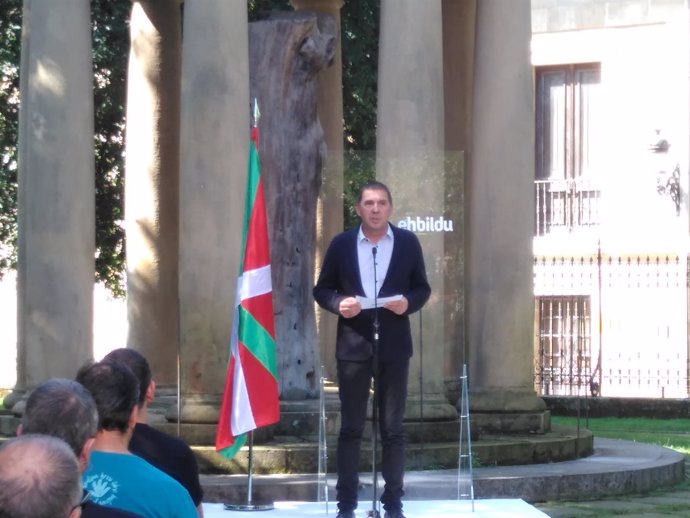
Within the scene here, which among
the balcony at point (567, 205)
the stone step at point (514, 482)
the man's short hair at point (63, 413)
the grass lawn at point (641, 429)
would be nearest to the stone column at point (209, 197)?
the stone step at point (514, 482)

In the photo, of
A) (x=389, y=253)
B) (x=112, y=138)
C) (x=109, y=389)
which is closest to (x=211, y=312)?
(x=389, y=253)

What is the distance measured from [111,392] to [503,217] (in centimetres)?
995

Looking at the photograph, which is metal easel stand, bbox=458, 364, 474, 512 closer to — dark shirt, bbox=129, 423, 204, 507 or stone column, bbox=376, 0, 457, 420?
stone column, bbox=376, 0, 457, 420

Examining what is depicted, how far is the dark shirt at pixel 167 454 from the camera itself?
6.08 meters

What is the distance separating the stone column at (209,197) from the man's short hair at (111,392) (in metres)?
7.78

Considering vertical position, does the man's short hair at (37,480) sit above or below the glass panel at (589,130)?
below

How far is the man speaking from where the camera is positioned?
920cm

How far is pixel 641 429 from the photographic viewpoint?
20875mm

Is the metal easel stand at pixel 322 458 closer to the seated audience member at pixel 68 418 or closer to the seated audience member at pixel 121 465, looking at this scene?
the seated audience member at pixel 121 465

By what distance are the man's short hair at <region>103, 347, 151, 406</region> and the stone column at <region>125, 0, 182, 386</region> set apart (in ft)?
33.5

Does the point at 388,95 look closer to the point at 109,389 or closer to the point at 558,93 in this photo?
the point at 109,389

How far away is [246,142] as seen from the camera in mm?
13484

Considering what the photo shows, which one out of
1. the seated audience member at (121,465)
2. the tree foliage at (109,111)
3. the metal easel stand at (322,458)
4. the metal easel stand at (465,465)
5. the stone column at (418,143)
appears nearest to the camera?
the seated audience member at (121,465)

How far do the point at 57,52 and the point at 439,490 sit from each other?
5033mm
